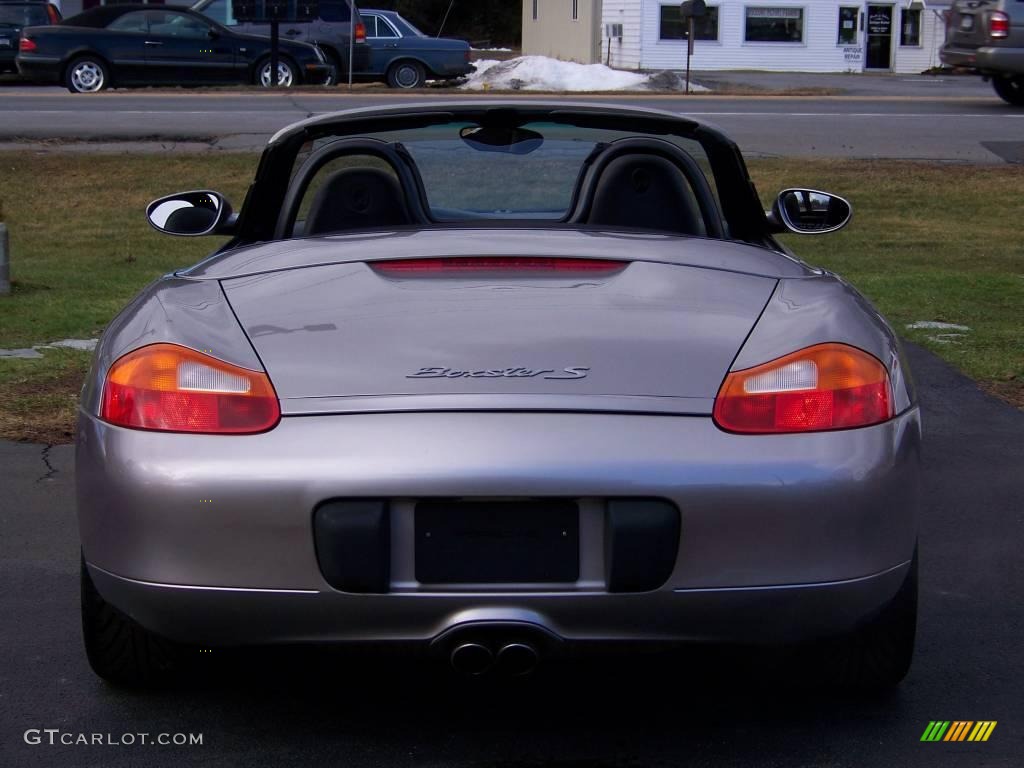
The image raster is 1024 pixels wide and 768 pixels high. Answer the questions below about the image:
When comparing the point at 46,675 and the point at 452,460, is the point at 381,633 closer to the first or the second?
the point at 452,460

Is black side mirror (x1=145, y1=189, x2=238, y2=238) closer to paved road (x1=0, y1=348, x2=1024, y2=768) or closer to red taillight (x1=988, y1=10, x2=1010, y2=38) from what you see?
paved road (x1=0, y1=348, x2=1024, y2=768)

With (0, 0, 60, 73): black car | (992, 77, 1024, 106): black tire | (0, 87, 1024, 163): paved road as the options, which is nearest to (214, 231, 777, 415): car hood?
(0, 87, 1024, 163): paved road

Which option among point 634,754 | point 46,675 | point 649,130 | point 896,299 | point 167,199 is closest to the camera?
point 634,754

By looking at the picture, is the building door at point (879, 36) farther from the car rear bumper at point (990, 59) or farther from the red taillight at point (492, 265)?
the red taillight at point (492, 265)

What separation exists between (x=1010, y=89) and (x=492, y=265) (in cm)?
2123

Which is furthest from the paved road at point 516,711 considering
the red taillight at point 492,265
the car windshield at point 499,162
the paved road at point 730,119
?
the paved road at point 730,119

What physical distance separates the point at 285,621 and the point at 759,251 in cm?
145

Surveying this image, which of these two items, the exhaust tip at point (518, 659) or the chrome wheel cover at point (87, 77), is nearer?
the exhaust tip at point (518, 659)

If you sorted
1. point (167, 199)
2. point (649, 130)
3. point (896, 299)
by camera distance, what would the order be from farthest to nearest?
point (896, 299)
point (167, 199)
point (649, 130)

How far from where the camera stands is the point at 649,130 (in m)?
4.12

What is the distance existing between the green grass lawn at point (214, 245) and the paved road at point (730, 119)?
5.07 ft

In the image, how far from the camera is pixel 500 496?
2.57 metres

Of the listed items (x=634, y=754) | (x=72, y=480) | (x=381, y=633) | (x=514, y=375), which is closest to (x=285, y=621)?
(x=381, y=633)
